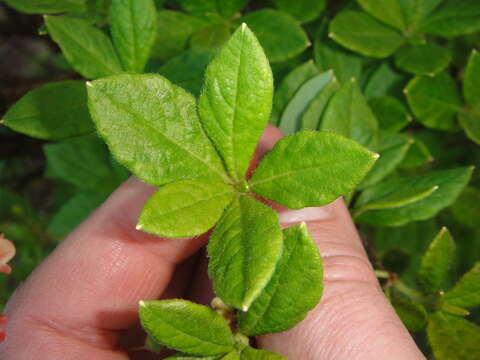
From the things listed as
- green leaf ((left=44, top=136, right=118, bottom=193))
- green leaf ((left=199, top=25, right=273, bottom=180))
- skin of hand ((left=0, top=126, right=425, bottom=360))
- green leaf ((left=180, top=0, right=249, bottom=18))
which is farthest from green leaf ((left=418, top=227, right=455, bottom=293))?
green leaf ((left=44, top=136, right=118, bottom=193))

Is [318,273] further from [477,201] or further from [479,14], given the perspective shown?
[477,201]

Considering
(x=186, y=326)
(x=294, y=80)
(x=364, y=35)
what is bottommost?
(x=186, y=326)

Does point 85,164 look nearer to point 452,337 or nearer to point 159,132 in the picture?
point 159,132

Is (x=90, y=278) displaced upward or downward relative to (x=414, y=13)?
downward

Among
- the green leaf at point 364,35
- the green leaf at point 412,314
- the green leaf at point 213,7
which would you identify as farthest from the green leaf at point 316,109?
the green leaf at point 412,314

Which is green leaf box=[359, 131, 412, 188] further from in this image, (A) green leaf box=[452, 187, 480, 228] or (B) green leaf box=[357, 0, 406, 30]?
(A) green leaf box=[452, 187, 480, 228]

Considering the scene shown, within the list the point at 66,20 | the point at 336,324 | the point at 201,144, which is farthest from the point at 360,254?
the point at 66,20

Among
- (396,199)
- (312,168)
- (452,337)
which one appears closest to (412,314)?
(452,337)
